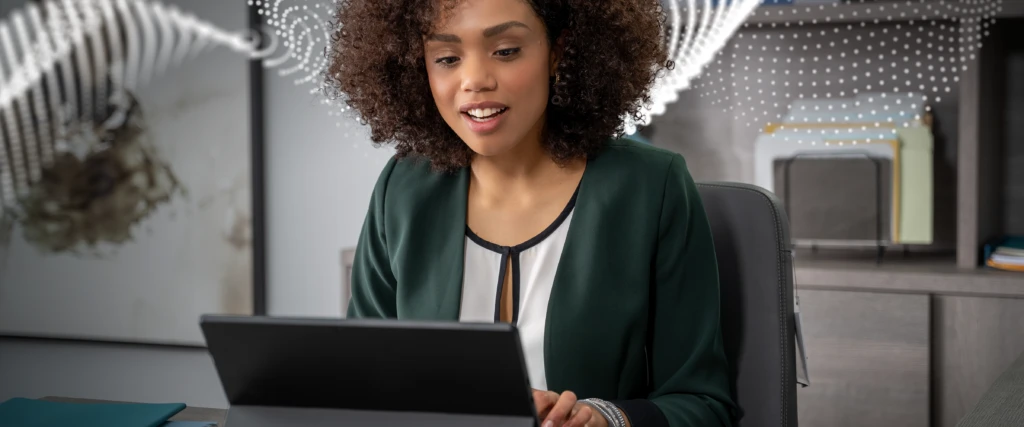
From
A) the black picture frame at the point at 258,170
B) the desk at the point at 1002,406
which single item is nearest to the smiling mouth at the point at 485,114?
the desk at the point at 1002,406

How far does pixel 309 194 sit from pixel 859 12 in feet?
5.36

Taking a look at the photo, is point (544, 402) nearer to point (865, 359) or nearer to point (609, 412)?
point (609, 412)

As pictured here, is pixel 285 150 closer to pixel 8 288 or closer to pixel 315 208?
pixel 315 208

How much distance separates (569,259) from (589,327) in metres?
0.08

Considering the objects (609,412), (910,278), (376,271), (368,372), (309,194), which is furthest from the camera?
(309,194)

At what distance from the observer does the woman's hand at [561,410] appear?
2.77ft

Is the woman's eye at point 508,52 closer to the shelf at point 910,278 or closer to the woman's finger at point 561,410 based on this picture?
the woman's finger at point 561,410

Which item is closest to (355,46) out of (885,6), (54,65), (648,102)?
(648,102)

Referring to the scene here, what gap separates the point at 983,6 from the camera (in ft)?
6.51

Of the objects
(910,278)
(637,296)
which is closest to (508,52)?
(637,296)

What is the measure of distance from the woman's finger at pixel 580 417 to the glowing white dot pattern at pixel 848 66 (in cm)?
150

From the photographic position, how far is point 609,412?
37.5 inches

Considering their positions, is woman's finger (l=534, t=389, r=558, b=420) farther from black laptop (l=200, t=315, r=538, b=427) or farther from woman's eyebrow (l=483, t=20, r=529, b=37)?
woman's eyebrow (l=483, t=20, r=529, b=37)

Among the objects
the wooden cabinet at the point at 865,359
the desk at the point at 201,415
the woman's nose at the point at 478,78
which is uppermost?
the woman's nose at the point at 478,78
